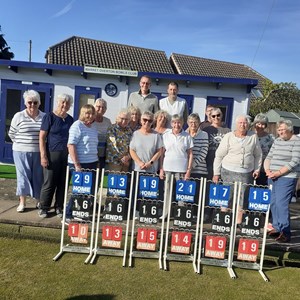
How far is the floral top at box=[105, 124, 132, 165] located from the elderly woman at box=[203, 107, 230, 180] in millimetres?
1108

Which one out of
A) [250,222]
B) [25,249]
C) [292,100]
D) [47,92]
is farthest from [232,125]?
[292,100]

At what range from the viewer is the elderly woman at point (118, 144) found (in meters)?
4.12

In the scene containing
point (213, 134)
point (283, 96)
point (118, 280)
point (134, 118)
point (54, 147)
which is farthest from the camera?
point (283, 96)

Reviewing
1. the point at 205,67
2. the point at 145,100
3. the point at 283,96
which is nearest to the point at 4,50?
the point at 205,67

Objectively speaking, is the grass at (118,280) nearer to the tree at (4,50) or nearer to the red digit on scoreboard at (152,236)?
the red digit on scoreboard at (152,236)

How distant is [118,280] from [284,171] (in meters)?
2.19

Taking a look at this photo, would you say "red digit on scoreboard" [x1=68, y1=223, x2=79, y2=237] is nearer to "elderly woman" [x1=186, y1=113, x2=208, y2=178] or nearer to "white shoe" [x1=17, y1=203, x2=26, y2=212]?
"white shoe" [x1=17, y1=203, x2=26, y2=212]

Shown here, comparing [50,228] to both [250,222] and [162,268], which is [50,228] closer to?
[162,268]

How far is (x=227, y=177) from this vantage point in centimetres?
394

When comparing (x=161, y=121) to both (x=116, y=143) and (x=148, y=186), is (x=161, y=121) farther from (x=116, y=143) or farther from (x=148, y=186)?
(x=148, y=186)

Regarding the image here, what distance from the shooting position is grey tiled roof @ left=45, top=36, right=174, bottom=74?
61.6 feet

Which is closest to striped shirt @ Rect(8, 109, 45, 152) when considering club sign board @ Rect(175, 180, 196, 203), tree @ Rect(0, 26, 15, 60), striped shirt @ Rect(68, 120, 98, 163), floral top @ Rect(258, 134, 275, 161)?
striped shirt @ Rect(68, 120, 98, 163)

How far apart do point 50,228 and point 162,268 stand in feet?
4.65

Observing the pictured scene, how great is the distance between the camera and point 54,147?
12.9 ft
